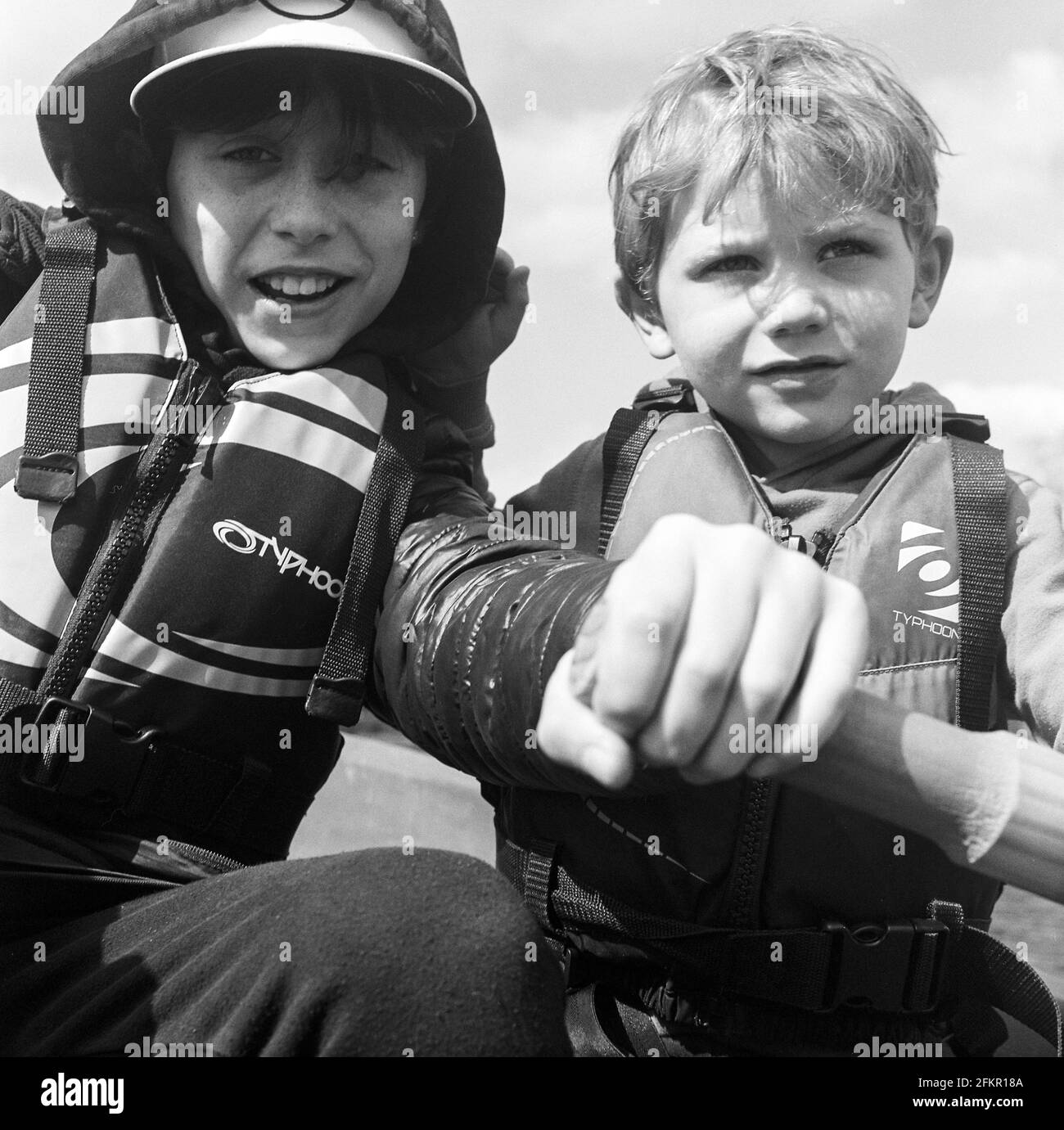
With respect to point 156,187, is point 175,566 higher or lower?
lower

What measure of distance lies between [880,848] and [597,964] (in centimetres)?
41

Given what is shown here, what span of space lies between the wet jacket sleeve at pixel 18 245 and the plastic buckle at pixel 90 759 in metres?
0.70

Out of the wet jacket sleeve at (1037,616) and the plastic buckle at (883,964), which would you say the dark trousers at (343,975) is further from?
the wet jacket sleeve at (1037,616)

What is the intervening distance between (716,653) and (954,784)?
209 mm

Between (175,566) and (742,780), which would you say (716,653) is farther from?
(175,566)

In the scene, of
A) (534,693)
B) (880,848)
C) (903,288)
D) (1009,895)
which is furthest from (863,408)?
(1009,895)

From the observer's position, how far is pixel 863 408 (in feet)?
6.12

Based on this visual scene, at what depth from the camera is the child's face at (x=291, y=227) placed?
184cm

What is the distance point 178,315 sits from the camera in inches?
75.3

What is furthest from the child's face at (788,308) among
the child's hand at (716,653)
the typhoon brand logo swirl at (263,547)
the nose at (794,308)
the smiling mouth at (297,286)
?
the child's hand at (716,653)

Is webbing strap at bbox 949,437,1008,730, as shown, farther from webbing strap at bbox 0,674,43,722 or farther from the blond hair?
webbing strap at bbox 0,674,43,722

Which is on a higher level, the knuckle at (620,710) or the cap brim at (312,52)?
the cap brim at (312,52)
